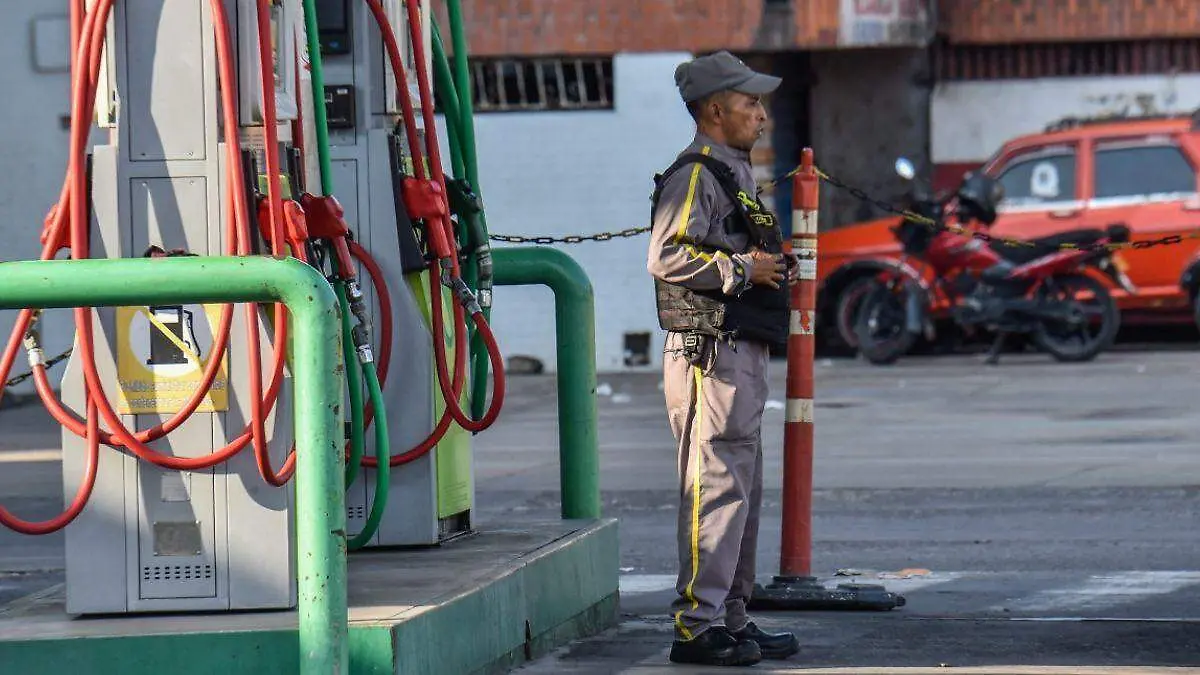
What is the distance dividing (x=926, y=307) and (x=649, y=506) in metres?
8.85

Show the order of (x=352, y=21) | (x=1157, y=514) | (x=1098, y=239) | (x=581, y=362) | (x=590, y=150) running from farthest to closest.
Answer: (x=590, y=150) → (x=1098, y=239) → (x=1157, y=514) → (x=581, y=362) → (x=352, y=21)

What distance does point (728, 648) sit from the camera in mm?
6492

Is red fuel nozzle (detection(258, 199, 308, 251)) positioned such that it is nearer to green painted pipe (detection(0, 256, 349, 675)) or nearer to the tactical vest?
green painted pipe (detection(0, 256, 349, 675))

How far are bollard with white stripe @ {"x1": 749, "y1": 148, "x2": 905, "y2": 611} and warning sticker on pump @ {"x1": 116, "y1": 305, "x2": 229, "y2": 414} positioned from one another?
9.15 feet

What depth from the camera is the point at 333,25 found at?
7.14 metres

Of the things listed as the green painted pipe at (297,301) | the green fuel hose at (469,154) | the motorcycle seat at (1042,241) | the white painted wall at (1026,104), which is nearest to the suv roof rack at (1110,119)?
the white painted wall at (1026,104)

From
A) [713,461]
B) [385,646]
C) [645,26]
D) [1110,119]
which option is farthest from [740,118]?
[645,26]

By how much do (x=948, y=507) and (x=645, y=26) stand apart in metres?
12.3

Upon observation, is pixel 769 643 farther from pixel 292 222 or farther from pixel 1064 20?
pixel 1064 20

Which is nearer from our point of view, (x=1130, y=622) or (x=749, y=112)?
(x=749, y=112)

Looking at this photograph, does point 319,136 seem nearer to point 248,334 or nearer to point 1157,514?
point 248,334

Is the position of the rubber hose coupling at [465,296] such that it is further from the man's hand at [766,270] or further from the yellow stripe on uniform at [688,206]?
the man's hand at [766,270]

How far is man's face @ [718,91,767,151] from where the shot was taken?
6570mm

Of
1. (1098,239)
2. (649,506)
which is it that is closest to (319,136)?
(649,506)
